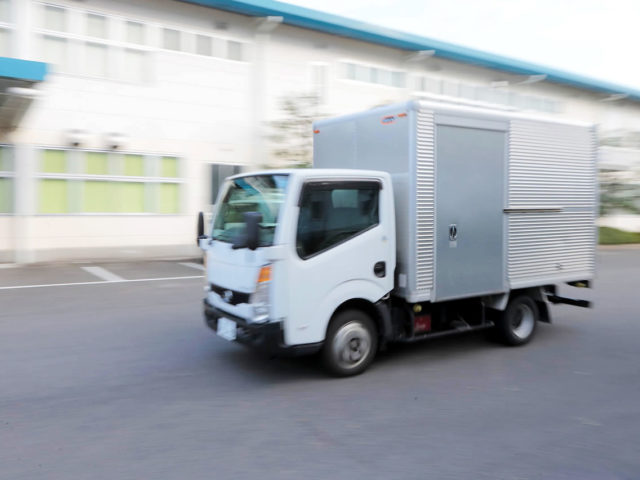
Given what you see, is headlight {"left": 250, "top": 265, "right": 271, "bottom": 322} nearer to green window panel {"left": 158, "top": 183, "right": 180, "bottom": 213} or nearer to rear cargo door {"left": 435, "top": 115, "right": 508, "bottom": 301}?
rear cargo door {"left": 435, "top": 115, "right": 508, "bottom": 301}

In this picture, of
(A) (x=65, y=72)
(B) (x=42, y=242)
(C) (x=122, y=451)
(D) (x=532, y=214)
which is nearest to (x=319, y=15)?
(A) (x=65, y=72)

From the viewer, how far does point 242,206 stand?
5473 mm

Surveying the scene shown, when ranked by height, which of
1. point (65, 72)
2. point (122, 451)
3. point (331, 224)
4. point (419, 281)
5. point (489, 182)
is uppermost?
point (65, 72)

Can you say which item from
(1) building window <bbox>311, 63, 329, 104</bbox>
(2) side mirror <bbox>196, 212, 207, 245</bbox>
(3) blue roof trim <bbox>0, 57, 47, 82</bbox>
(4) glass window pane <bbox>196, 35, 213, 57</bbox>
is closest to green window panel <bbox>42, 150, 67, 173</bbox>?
(3) blue roof trim <bbox>0, 57, 47, 82</bbox>

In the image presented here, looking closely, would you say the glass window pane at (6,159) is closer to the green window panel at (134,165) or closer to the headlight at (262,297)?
the green window panel at (134,165)

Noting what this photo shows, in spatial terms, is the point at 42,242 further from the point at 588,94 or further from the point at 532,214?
the point at 588,94

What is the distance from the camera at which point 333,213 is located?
5.16 meters

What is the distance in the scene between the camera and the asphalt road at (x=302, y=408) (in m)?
3.59

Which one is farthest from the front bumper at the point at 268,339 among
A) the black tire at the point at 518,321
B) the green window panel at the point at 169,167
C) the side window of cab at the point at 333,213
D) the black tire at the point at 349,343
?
the green window panel at the point at 169,167

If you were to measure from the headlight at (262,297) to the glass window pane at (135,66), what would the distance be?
1279 cm

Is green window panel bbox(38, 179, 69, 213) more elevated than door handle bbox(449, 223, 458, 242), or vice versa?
green window panel bbox(38, 179, 69, 213)

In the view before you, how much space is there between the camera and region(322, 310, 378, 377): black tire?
520 cm

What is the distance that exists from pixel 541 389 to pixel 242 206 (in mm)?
3278

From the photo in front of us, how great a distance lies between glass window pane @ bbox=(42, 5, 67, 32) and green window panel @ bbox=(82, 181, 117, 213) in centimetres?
408
